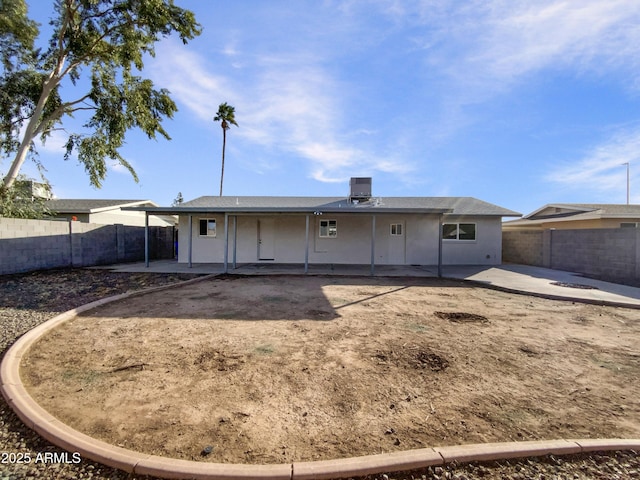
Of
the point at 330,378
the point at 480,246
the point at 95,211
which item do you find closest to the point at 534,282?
the point at 480,246

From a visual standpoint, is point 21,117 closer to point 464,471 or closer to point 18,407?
point 18,407

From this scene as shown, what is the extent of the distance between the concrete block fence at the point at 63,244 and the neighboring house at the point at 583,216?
73.8ft

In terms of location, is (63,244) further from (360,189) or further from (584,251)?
(584,251)

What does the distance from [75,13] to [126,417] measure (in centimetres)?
1779

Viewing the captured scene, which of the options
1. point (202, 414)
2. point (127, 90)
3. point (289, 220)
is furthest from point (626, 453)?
point (127, 90)

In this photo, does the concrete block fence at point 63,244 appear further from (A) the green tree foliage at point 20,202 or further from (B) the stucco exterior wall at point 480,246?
(B) the stucco exterior wall at point 480,246

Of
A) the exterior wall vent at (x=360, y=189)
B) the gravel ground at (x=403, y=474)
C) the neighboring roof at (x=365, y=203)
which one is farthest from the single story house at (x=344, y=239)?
the gravel ground at (x=403, y=474)

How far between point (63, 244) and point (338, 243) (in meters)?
11.0

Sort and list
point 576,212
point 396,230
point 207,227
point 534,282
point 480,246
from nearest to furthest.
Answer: point 534,282
point 480,246
point 207,227
point 396,230
point 576,212

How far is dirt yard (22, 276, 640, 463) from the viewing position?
2.37 m

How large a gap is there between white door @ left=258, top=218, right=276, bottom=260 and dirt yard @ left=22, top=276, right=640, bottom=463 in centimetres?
808

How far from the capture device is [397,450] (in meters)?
2.17

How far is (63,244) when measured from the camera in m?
11.4

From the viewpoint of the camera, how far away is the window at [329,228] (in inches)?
563
